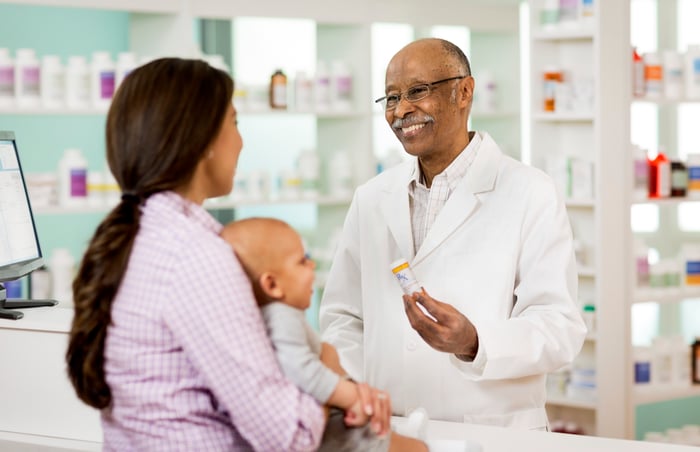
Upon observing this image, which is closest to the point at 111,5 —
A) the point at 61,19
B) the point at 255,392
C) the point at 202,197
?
the point at 61,19

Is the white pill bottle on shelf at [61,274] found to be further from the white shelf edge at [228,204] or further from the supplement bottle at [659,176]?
the supplement bottle at [659,176]

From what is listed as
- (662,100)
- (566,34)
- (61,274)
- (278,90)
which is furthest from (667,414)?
(61,274)

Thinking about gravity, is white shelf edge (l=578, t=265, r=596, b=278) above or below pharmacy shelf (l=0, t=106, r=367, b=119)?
below

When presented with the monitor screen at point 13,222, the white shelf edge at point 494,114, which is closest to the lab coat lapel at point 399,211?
the monitor screen at point 13,222

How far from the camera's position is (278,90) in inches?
192

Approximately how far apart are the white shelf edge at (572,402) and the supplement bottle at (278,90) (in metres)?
1.94

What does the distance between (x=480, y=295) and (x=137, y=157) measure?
1.13m

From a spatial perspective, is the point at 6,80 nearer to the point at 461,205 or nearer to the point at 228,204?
the point at 228,204

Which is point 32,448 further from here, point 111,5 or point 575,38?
point 575,38

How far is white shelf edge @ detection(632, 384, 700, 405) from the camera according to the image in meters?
4.40

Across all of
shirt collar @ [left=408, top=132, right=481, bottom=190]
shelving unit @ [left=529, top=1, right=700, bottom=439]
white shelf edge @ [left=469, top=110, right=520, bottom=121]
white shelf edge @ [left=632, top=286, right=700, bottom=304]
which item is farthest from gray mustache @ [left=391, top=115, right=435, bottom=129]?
white shelf edge @ [left=469, top=110, right=520, bottom=121]

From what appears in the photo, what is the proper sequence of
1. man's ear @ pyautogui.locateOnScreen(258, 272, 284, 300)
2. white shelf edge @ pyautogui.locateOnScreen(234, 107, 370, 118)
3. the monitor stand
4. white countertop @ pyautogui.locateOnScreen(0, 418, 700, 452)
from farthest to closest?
white shelf edge @ pyautogui.locateOnScreen(234, 107, 370, 118) → the monitor stand → white countertop @ pyautogui.locateOnScreen(0, 418, 700, 452) → man's ear @ pyautogui.locateOnScreen(258, 272, 284, 300)

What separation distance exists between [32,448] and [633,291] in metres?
2.99

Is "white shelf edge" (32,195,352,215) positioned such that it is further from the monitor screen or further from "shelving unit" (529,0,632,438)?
the monitor screen
